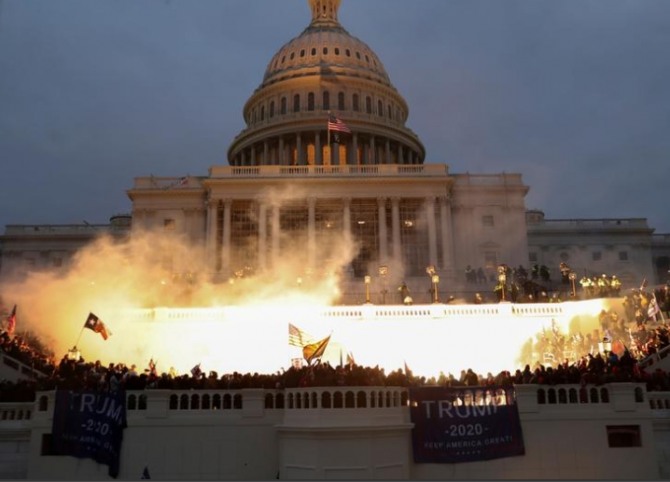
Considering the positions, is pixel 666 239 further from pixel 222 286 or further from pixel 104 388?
pixel 104 388

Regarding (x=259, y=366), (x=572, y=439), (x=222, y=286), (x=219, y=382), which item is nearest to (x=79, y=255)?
(x=222, y=286)

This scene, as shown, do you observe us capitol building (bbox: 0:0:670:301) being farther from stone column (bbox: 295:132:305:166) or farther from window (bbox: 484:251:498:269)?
stone column (bbox: 295:132:305:166)

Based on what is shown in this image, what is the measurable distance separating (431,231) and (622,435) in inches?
1492

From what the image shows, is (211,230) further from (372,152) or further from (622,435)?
(622,435)

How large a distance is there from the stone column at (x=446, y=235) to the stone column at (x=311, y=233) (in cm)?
1064

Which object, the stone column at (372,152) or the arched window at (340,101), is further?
the arched window at (340,101)

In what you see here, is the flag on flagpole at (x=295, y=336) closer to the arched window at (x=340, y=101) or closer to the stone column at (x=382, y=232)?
the stone column at (x=382, y=232)

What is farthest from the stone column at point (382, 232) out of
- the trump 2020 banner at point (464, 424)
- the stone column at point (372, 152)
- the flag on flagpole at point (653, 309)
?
the trump 2020 banner at point (464, 424)

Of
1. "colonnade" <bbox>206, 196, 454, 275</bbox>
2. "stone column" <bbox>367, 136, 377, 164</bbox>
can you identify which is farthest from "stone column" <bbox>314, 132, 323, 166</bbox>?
"colonnade" <bbox>206, 196, 454, 275</bbox>

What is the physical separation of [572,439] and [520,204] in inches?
1686

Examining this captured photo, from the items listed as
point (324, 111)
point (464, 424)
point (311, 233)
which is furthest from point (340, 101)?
point (464, 424)

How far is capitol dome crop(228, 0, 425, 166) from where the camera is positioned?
78.9 meters

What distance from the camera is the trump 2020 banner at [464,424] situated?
763 inches

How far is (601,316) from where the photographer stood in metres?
34.4
